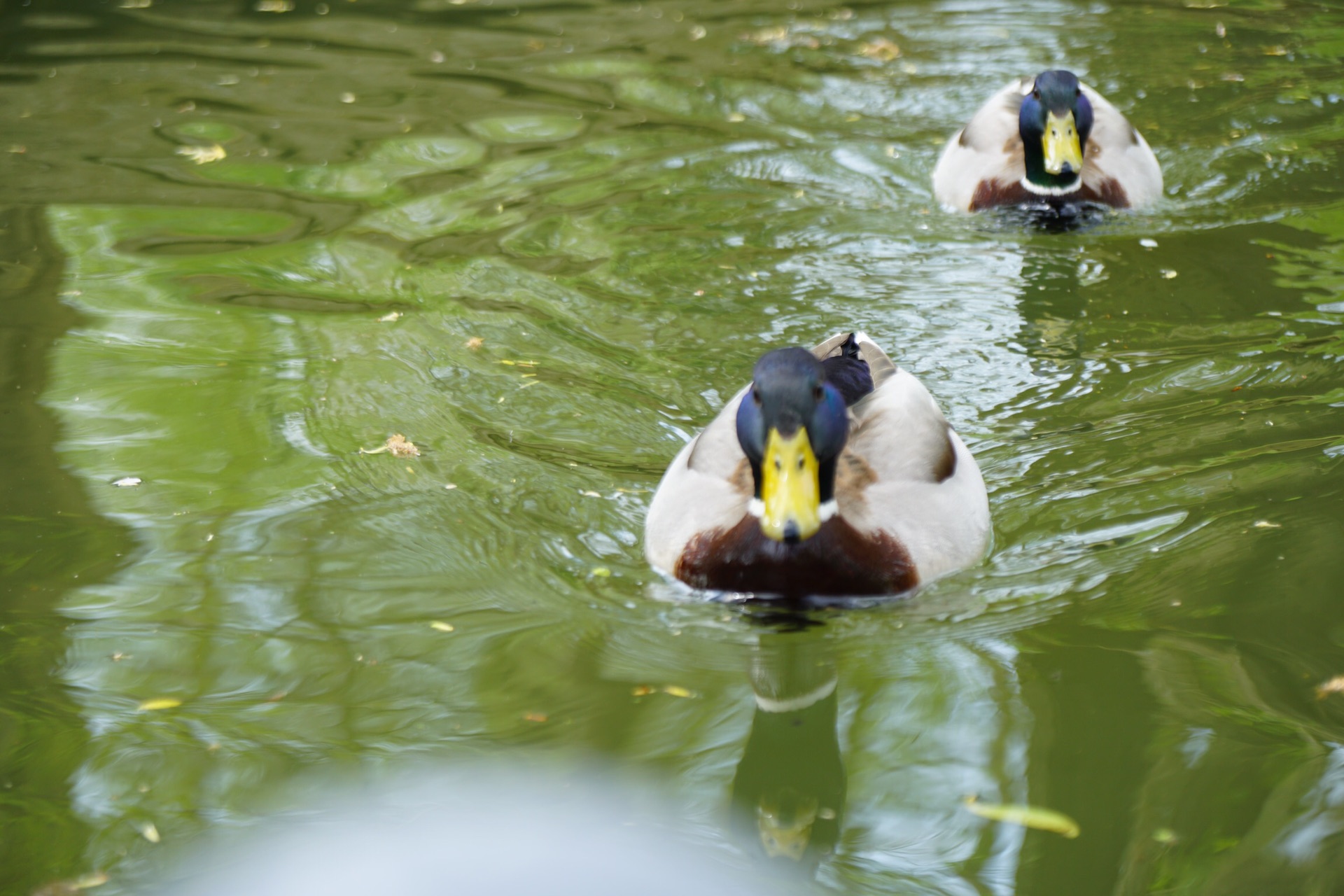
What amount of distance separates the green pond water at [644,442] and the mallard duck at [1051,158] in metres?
0.22

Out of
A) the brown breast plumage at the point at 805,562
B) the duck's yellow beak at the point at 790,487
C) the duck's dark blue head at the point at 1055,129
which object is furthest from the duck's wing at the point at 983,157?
the duck's yellow beak at the point at 790,487

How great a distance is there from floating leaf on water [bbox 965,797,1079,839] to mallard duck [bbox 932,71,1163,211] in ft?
15.5

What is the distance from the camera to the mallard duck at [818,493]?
14.0 feet

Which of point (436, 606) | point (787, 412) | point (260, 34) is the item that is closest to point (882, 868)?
point (787, 412)

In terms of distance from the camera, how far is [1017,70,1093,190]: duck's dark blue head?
25.1 feet

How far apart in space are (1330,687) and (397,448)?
337 centimetres

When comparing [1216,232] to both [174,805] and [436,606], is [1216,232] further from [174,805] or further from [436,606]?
[174,805]

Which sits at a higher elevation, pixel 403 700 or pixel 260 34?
pixel 260 34

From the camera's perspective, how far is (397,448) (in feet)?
18.6

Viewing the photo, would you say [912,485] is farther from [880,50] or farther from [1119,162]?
[880,50]

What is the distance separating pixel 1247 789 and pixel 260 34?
9645mm

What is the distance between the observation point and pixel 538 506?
5199mm

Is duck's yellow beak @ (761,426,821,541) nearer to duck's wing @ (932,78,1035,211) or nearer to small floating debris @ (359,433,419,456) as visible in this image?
small floating debris @ (359,433,419,456)

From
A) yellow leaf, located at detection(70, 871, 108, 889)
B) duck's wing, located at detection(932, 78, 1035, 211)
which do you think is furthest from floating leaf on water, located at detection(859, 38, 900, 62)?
yellow leaf, located at detection(70, 871, 108, 889)
